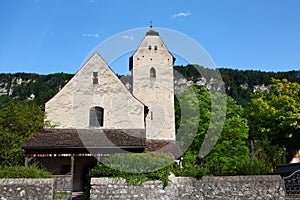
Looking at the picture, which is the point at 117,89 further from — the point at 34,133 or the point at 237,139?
the point at 237,139

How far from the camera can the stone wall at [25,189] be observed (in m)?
12.1

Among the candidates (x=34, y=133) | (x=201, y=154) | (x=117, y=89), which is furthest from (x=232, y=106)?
(x=34, y=133)

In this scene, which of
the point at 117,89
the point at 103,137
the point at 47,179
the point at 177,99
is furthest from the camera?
the point at 177,99

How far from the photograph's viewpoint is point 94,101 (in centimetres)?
2238

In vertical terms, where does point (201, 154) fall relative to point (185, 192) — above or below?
above

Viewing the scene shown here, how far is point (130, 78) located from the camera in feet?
99.1

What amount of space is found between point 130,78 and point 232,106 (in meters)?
11.5

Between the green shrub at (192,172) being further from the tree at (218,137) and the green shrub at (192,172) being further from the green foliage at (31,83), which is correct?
the green foliage at (31,83)

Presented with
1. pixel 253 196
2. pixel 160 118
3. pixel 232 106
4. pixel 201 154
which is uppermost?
pixel 232 106

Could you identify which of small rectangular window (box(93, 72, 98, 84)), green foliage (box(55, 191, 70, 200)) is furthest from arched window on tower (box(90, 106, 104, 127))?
green foliage (box(55, 191, 70, 200))

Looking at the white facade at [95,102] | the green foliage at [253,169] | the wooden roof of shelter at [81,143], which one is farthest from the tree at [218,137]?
the green foliage at [253,169]

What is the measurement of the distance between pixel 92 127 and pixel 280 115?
12893 mm

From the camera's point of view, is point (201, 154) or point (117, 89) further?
point (201, 154)

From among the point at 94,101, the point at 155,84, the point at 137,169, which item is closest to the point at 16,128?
the point at 94,101
